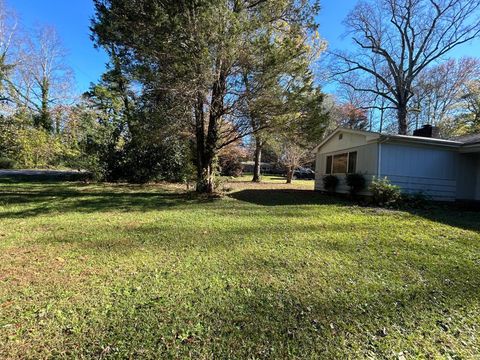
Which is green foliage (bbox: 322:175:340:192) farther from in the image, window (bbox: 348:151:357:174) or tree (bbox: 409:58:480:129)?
tree (bbox: 409:58:480:129)

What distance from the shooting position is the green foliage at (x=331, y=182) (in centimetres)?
1302

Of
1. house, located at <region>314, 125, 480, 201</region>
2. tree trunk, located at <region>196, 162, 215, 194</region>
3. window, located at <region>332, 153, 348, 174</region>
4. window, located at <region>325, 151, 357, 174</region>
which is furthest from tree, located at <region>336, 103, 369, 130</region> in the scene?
tree trunk, located at <region>196, 162, 215, 194</region>

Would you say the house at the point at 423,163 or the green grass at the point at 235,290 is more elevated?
the house at the point at 423,163

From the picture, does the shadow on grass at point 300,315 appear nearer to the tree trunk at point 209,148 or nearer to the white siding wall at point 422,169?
the tree trunk at point 209,148

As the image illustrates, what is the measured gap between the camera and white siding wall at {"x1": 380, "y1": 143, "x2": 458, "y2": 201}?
408 inches

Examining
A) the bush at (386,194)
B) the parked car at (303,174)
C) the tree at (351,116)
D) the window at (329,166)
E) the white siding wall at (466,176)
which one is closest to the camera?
the bush at (386,194)

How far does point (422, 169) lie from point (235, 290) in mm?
10444

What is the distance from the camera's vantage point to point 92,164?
13039 millimetres

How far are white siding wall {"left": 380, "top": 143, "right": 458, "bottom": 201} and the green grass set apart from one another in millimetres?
4738

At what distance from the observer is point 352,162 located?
12180mm

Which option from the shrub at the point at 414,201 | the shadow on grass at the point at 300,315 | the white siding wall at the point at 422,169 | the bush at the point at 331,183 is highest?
Result: the white siding wall at the point at 422,169

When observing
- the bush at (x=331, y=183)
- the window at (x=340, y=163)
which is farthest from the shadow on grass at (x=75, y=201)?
the window at (x=340, y=163)

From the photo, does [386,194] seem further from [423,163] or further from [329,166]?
[329,166]

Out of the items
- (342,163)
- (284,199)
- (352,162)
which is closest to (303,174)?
(342,163)
